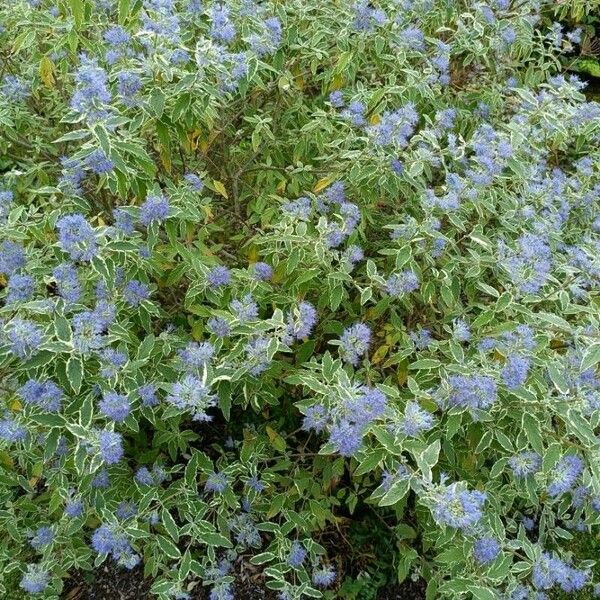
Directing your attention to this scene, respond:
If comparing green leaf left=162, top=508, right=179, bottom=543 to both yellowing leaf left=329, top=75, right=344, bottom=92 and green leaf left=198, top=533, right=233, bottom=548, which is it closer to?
green leaf left=198, top=533, right=233, bottom=548

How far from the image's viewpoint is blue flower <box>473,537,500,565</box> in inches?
88.7

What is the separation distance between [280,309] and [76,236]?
2.48 feet

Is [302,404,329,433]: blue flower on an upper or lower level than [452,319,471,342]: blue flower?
lower

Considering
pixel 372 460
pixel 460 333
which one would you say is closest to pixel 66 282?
pixel 372 460

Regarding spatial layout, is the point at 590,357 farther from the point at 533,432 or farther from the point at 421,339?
the point at 421,339

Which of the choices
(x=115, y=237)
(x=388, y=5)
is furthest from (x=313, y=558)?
(x=388, y=5)

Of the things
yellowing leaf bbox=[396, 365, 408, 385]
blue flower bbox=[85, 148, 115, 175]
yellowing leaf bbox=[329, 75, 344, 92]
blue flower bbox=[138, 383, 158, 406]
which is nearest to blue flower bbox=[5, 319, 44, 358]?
blue flower bbox=[138, 383, 158, 406]

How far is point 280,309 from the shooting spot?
242cm

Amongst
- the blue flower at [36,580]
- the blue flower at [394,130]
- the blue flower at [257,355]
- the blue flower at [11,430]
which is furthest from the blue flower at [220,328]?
the blue flower at [36,580]

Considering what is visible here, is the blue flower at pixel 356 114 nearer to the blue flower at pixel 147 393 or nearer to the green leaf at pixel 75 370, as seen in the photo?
the blue flower at pixel 147 393

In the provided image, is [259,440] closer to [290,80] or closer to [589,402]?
[589,402]

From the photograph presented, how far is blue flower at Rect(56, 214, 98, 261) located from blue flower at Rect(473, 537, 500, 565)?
1.57 metres

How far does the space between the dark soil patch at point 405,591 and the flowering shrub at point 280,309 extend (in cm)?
24

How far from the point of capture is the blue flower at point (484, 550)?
88.7 inches
